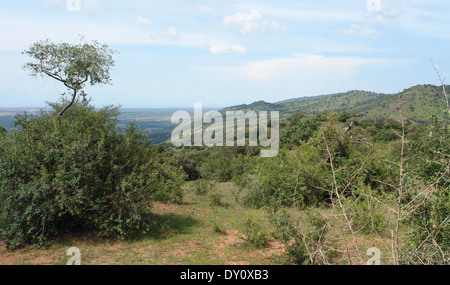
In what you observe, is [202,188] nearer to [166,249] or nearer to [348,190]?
[348,190]

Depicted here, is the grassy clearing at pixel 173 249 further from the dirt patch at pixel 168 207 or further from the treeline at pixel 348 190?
the dirt patch at pixel 168 207

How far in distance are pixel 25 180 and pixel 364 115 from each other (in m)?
85.7

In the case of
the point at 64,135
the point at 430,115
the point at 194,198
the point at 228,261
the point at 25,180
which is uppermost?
the point at 430,115

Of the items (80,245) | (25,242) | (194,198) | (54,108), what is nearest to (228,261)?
(80,245)

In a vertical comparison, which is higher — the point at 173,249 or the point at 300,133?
the point at 300,133

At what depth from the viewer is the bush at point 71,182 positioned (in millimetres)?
8469

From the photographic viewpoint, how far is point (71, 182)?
874cm

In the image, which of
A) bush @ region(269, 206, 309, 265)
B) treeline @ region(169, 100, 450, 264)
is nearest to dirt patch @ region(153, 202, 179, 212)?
treeline @ region(169, 100, 450, 264)

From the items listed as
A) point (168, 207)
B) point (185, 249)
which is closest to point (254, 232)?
point (185, 249)

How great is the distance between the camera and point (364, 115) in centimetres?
8144

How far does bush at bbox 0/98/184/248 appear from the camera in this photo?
847 cm

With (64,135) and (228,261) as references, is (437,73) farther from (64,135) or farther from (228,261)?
(64,135)

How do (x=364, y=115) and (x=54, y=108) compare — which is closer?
(x=54, y=108)

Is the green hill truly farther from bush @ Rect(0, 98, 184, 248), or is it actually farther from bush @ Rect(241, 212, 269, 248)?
bush @ Rect(0, 98, 184, 248)
